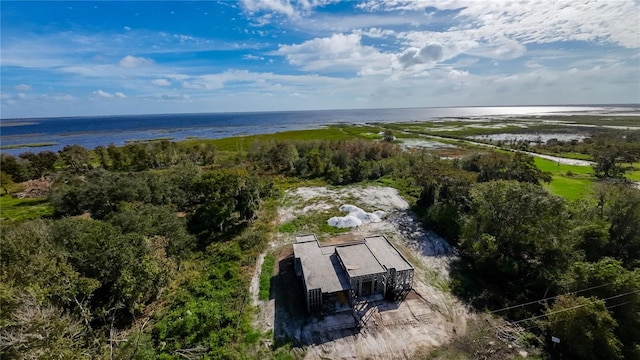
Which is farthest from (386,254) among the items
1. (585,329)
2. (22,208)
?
(22,208)

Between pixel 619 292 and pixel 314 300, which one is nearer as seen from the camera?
pixel 619 292

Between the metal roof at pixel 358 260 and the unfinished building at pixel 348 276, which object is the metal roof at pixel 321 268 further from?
the metal roof at pixel 358 260

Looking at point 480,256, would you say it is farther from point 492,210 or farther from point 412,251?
point 412,251

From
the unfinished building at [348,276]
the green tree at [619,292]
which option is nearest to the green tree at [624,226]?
the green tree at [619,292]

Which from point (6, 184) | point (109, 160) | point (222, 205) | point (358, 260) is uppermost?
point (109, 160)

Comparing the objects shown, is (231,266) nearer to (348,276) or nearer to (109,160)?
(348,276)

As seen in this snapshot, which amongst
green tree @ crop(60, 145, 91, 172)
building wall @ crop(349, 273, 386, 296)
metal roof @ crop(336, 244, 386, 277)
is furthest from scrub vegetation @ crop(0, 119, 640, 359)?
green tree @ crop(60, 145, 91, 172)

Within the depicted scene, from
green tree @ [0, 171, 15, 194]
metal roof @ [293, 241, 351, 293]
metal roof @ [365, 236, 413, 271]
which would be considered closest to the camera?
metal roof @ [293, 241, 351, 293]

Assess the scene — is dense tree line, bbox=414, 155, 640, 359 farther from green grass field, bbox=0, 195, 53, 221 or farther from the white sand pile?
green grass field, bbox=0, 195, 53, 221
